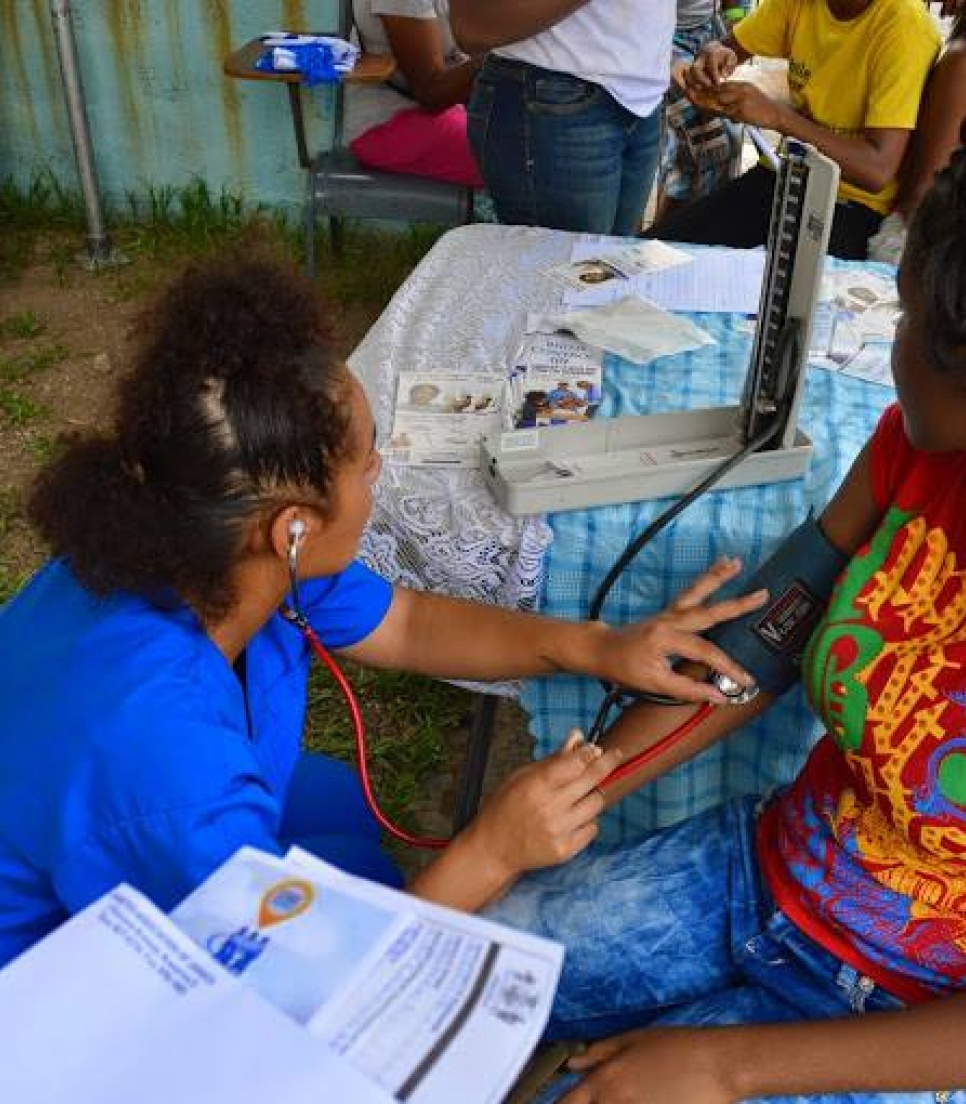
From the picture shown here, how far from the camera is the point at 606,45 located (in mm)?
2303

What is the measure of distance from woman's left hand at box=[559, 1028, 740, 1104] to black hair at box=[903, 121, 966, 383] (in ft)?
2.26

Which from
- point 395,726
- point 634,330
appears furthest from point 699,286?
point 395,726

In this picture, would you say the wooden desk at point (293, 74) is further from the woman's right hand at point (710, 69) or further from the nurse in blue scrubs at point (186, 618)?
the nurse in blue scrubs at point (186, 618)

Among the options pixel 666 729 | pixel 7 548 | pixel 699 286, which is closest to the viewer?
pixel 666 729

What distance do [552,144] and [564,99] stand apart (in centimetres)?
10

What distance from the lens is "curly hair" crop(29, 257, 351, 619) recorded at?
1037 mm

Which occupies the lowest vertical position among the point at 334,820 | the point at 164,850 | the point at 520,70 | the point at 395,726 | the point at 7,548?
the point at 395,726

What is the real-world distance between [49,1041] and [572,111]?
2.17 meters

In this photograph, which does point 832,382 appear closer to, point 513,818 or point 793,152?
point 793,152

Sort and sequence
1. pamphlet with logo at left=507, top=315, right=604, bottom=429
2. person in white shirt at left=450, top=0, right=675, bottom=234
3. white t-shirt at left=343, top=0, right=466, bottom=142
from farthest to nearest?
white t-shirt at left=343, top=0, right=466, bottom=142, person in white shirt at left=450, top=0, right=675, bottom=234, pamphlet with logo at left=507, top=315, right=604, bottom=429

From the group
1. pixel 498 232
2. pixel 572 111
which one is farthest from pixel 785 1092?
pixel 572 111

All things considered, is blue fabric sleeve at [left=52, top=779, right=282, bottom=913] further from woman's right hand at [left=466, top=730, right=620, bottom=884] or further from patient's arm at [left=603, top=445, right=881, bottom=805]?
patient's arm at [left=603, top=445, right=881, bottom=805]

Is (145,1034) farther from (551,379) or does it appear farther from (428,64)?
(428,64)

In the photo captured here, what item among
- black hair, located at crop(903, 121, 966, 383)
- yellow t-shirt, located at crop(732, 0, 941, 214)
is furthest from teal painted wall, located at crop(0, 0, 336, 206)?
black hair, located at crop(903, 121, 966, 383)
